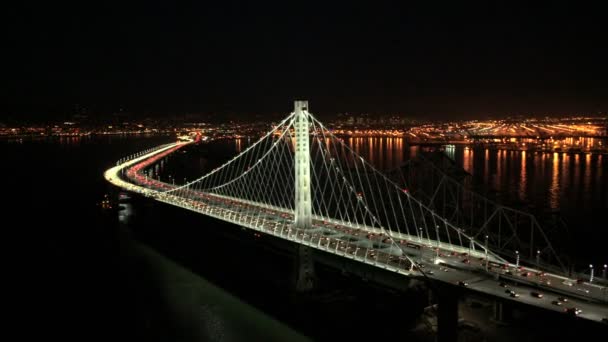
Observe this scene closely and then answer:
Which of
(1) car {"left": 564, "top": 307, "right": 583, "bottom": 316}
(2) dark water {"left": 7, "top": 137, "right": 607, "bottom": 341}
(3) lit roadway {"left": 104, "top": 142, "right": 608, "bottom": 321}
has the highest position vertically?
(1) car {"left": 564, "top": 307, "right": 583, "bottom": 316}

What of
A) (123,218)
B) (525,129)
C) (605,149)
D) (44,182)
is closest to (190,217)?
(123,218)

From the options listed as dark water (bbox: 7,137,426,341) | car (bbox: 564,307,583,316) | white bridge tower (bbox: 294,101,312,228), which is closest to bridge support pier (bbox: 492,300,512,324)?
dark water (bbox: 7,137,426,341)

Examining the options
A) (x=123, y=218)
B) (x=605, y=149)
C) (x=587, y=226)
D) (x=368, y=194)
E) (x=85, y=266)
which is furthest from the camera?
(x=605, y=149)

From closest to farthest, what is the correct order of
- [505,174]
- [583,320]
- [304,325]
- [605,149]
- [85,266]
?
[583,320] → [304,325] → [85,266] → [505,174] → [605,149]

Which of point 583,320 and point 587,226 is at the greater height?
point 583,320

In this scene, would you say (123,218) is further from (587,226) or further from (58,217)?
(587,226)

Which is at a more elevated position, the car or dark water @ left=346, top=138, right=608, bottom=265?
the car

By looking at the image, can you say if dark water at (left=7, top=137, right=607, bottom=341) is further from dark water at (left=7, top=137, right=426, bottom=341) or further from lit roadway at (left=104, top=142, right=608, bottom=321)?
lit roadway at (left=104, top=142, right=608, bottom=321)

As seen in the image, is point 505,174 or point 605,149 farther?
point 605,149
